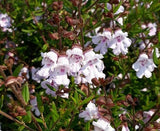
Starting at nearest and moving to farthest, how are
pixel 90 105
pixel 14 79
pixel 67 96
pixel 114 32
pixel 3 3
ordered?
pixel 14 79 < pixel 90 105 < pixel 67 96 < pixel 114 32 < pixel 3 3

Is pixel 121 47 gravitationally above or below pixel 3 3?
below

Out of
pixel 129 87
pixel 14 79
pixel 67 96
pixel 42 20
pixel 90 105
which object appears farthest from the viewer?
pixel 42 20

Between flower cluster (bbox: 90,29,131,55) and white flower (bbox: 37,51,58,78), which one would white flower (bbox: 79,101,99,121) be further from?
flower cluster (bbox: 90,29,131,55)

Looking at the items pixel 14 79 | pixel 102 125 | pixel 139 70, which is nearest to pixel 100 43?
pixel 139 70

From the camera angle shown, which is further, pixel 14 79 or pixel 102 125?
pixel 102 125

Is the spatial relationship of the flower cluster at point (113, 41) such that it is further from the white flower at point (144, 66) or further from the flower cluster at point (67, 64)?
the flower cluster at point (67, 64)

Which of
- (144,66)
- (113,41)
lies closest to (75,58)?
(113,41)

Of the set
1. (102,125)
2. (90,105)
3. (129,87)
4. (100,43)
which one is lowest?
(102,125)

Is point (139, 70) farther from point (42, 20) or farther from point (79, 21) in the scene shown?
point (42, 20)
